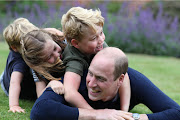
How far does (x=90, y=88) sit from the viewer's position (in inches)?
113

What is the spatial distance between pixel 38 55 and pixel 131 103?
1.24 m

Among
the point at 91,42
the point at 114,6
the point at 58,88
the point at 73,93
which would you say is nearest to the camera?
the point at 73,93

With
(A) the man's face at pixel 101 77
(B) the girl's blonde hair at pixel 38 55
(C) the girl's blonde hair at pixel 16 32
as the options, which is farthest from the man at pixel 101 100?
(C) the girl's blonde hair at pixel 16 32

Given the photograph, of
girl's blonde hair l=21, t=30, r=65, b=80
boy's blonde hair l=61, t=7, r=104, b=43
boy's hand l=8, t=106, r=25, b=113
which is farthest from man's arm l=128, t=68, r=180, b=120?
boy's hand l=8, t=106, r=25, b=113

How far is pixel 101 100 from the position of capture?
9.98ft

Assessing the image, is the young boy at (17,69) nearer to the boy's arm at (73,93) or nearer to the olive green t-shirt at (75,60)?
the olive green t-shirt at (75,60)

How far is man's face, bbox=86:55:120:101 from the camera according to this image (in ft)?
8.98

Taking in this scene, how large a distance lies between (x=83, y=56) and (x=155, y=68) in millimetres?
4484

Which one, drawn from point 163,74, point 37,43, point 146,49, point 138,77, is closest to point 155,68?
point 163,74

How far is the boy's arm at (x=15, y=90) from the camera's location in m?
3.35

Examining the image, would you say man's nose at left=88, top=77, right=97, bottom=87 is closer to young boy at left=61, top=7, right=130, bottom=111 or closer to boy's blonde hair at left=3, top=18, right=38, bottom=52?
young boy at left=61, top=7, right=130, bottom=111

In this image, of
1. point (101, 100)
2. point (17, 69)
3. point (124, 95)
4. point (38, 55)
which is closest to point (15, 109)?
point (17, 69)

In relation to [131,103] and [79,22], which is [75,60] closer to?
[79,22]

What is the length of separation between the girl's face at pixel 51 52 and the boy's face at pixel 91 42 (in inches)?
11.2
